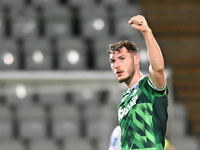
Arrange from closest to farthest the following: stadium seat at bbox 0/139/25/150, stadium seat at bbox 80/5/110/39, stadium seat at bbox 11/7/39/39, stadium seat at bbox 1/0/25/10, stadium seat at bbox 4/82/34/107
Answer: stadium seat at bbox 4/82/34/107
stadium seat at bbox 0/139/25/150
stadium seat at bbox 11/7/39/39
stadium seat at bbox 80/5/110/39
stadium seat at bbox 1/0/25/10

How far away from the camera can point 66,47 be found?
5.80m

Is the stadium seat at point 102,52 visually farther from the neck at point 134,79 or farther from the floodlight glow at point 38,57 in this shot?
the neck at point 134,79

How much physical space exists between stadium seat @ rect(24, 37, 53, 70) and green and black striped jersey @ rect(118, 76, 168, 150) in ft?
11.0

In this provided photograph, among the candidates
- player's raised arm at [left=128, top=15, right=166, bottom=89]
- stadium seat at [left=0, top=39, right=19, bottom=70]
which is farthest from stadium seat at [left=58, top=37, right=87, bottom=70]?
→ player's raised arm at [left=128, top=15, right=166, bottom=89]

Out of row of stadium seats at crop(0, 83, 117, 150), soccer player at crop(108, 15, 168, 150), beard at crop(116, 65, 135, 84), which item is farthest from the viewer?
row of stadium seats at crop(0, 83, 117, 150)

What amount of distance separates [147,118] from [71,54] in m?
3.48

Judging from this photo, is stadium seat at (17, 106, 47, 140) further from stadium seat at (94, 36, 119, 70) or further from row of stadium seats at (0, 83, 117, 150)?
stadium seat at (94, 36, 119, 70)

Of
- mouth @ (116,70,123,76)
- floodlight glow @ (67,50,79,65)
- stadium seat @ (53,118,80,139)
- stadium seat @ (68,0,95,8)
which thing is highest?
stadium seat @ (68,0,95,8)

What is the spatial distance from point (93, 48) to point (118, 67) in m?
3.64

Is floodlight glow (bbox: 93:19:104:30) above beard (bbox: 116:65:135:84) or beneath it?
above

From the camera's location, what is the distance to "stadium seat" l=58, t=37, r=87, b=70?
221 inches

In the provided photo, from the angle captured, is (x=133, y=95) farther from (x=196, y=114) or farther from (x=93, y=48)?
(x=196, y=114)

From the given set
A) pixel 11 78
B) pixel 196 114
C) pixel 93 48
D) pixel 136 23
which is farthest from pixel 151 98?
pixel 196 114

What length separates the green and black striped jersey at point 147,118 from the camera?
232 centimetres
